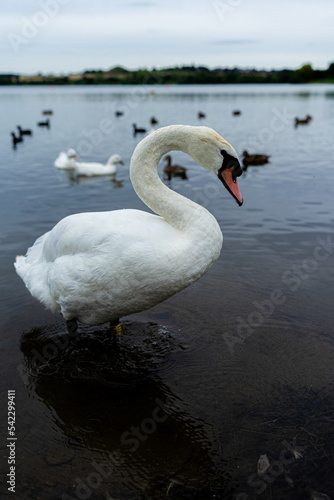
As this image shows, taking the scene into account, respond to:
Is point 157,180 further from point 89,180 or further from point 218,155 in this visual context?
point 89,180

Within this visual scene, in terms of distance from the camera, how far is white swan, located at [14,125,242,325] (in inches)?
159

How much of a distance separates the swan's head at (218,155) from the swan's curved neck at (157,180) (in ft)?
0.47

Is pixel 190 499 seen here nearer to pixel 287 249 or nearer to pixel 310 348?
pixel 310 348

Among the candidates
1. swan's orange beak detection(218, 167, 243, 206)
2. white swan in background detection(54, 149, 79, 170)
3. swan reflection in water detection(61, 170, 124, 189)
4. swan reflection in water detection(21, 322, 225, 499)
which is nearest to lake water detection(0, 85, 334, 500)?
swan reflection in water detection(21, 322, 225, 499)

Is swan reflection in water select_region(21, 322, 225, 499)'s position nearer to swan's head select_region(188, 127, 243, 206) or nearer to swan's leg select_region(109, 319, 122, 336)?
swan's leg select_region(109, 319, 122, 336)

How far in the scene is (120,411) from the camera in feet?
14.2

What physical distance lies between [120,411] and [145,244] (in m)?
1.66

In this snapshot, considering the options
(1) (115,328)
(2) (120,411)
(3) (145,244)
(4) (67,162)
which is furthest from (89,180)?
(2) (120,411)

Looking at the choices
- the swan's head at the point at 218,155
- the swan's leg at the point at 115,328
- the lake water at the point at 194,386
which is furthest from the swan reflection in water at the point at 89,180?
the swan's head at the point at 218,155

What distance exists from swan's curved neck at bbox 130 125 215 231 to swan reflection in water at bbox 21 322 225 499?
5.78 feet

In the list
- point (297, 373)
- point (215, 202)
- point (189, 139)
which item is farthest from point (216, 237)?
point (215, 202)

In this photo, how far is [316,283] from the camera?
22.6 feet

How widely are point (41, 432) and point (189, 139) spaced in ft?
10.1

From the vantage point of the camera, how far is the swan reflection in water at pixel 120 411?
361 cm
